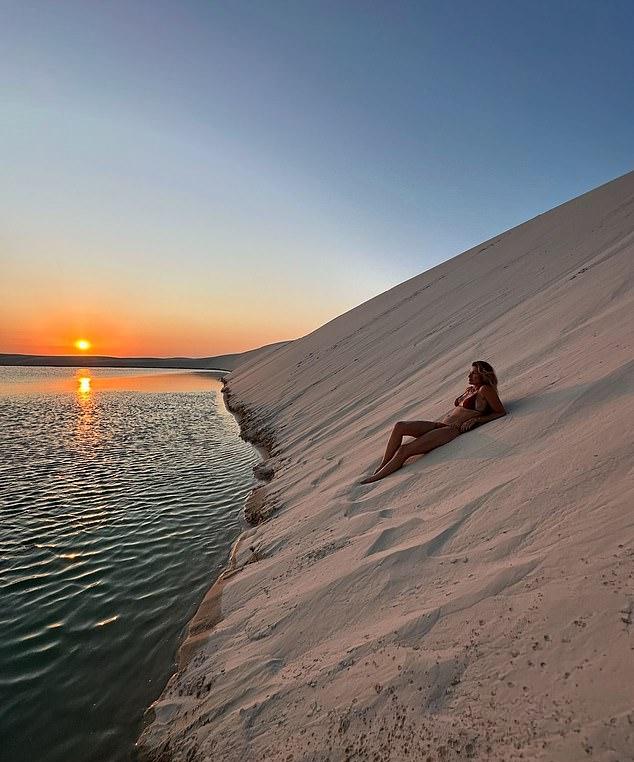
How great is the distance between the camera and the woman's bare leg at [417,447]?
4.38 metres

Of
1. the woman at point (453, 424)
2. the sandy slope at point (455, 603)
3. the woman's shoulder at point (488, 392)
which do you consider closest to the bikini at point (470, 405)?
the woman at point (453, 424)

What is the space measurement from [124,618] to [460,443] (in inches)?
143

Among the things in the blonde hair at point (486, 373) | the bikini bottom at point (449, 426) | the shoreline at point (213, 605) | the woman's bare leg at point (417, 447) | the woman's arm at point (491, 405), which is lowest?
the shoreline at point (213, 605)

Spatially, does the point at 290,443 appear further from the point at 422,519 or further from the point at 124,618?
the point at 422,519

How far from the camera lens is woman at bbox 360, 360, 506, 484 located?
4.38 meters

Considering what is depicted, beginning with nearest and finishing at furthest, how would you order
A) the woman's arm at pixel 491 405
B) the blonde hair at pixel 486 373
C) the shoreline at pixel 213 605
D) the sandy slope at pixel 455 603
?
the sandy slope at pixel 455 603, the shoreline at pixel 213 605, the woman's arm at pixel 491 405, the blonde hair at pixel 486 373

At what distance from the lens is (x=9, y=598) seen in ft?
13.5

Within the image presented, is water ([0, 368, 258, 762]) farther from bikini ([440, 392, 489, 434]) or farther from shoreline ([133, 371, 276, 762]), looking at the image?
bikini ([440, 392, 489, 434])

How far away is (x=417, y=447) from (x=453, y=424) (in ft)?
1.64

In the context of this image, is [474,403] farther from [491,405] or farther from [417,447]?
[417,447]

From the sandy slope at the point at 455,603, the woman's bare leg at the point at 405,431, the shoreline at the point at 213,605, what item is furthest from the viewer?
the woman's bare leg at the point at 405,431

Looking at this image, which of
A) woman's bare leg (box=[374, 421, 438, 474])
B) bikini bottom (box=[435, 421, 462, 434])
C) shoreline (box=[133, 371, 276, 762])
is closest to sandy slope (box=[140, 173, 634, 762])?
shoreline (box=[133, 371, 276, 762])

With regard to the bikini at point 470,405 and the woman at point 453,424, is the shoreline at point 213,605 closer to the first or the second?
the woman at point 453,424

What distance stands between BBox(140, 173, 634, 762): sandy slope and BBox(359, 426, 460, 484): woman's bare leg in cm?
10
